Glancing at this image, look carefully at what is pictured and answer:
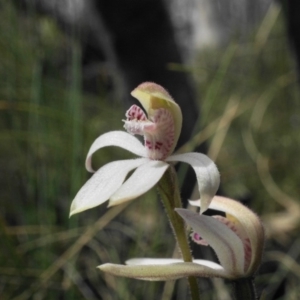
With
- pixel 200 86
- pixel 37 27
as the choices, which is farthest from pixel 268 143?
pixel 37 27

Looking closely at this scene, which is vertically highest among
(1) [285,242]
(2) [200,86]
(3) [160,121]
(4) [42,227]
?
(3) [160,121]

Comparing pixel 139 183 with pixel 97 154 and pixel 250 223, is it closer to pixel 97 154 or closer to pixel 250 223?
pixel 250 223

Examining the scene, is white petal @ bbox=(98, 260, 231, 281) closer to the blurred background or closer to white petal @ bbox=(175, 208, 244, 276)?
white petal @ bbox=(175, 208, 244, 276)

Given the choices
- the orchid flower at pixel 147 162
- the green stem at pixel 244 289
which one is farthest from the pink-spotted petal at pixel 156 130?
the green stem at pixel 244 289

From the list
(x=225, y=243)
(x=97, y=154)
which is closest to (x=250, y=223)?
(x=225, y=243)

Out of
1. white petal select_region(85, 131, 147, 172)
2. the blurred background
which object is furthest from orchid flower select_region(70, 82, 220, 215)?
the blurred background

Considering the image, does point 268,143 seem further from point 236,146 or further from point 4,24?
point 4,24
